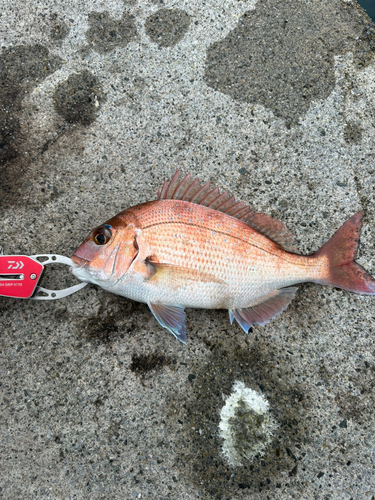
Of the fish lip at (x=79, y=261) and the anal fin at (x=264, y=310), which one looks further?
the anal fin at (x=264, y=310)

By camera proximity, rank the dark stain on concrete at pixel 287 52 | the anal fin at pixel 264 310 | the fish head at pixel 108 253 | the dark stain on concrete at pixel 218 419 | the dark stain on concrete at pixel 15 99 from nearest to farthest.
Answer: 1. the fish head at pixel 108 253
2. the dark stain on concrete at pixel 218 419
3. the anal fin at pixel 264 310
4. the dark stain on concrete at pixel 15 99
5. the dark stain on concrete at pixel 287 52

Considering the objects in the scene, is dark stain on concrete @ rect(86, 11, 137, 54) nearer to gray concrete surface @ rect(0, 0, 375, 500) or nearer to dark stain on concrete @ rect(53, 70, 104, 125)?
gray concrete surface @ rect(0, 0, 375, 500)

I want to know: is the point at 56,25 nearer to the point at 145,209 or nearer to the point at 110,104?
the point at 110,104

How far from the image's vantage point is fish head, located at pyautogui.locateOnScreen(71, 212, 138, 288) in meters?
2.03

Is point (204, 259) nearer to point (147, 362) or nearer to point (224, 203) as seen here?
point (224, 203)

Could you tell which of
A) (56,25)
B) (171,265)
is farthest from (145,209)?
(56,25)

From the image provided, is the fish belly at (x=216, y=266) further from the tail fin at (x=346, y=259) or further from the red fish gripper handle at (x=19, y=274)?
the red fish gripper handle at (x=19, y=274)

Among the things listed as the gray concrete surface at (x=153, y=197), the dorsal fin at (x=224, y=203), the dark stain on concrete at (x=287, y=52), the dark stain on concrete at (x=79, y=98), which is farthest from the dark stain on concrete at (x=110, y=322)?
the dark stain on concrete at (x=287, y=52)

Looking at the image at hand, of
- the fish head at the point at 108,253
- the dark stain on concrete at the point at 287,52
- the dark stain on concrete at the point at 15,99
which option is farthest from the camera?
the dark stain on concrete at the point at 287,52

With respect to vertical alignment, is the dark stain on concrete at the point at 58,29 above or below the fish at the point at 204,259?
above

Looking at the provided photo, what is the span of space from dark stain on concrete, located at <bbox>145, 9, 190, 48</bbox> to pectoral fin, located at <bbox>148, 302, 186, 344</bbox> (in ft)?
6.76

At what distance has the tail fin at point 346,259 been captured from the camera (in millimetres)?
2223

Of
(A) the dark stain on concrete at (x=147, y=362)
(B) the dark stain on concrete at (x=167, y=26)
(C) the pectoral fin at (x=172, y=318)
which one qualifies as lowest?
(A) the dark stain on concrete at (x=147, y=362)

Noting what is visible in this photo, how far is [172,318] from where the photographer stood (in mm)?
2150
